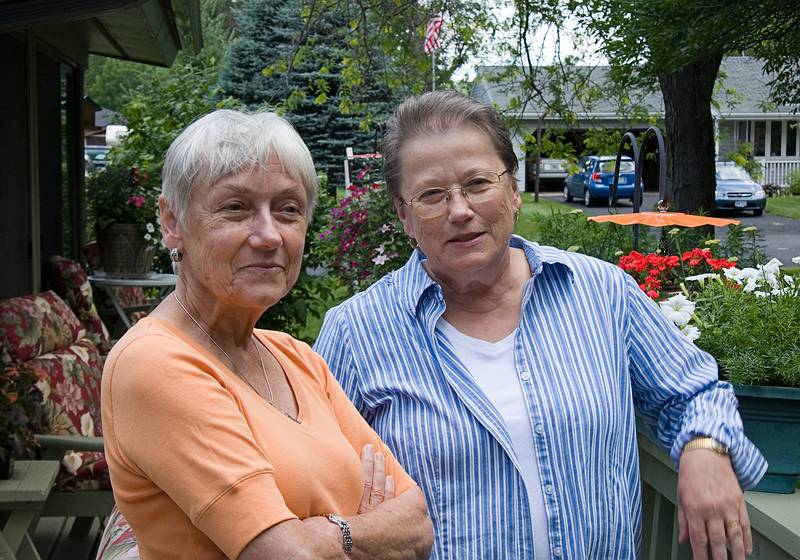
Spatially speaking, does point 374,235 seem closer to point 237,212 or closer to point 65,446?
point 65,446

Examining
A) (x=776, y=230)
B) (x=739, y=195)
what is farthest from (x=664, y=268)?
(x=739, y=195)

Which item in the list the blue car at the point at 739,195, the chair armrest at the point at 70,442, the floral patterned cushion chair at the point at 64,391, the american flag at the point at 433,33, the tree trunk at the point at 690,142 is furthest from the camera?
the blue car at the point at 739,195

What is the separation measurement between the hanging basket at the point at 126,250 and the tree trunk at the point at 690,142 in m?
4.51

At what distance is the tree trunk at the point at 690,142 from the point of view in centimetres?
840

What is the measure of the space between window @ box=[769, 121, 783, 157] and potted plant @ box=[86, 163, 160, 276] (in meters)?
38.2

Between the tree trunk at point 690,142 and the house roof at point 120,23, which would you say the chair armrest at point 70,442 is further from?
the tree trunk at point 690,142

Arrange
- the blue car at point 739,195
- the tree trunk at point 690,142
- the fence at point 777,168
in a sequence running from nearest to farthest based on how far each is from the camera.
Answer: the tree trunk at point 690,142, the blue car at point 739,195, the fence at point 777,168

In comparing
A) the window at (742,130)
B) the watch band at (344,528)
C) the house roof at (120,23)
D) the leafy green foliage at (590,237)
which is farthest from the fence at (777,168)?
the watch band at (344,528)

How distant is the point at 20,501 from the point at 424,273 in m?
2.00

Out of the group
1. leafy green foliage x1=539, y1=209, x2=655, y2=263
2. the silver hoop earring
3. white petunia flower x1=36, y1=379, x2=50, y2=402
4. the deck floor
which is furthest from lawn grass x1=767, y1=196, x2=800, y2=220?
the silver hoop earring

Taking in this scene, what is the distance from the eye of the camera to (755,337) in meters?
2.28

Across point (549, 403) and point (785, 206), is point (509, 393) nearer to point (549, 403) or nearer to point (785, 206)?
point (549, 403)

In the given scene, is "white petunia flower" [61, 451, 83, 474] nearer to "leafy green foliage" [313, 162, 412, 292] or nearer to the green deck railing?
the green deck railing

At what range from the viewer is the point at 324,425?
1.77m
